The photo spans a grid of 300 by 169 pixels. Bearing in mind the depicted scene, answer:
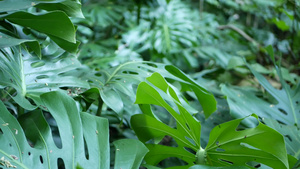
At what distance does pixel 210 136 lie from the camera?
713 millimetres

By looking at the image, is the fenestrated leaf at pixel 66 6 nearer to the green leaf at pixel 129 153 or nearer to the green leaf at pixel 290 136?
the green leaf at pixel 129 153

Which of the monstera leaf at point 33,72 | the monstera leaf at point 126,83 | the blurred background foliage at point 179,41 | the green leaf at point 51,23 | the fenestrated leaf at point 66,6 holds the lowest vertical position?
the blurred background foliage at point 179,41

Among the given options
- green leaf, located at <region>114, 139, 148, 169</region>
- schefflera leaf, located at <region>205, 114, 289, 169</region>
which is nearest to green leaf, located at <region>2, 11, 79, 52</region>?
green leaf, located at <region>114, 139, 148, 169</region>

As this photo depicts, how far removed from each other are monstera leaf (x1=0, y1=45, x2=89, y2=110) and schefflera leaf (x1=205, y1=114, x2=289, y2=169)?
0.36 m

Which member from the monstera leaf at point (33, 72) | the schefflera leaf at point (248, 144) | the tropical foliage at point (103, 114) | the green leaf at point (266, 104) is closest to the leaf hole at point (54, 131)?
the tropical foliage at point (103, 114)

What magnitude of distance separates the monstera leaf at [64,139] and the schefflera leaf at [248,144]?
0.18 metres

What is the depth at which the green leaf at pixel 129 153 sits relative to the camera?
2.23 feet

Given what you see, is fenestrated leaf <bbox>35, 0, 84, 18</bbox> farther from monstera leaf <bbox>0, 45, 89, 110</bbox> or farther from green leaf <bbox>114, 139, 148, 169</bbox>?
green leaf <bbox>114, 139, 148, 169</bbox>

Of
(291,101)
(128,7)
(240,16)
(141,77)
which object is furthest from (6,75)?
(240,16)

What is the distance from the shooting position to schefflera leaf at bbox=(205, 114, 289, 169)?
604 millimetres

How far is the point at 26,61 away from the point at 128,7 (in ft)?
4.63

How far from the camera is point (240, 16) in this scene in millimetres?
3324

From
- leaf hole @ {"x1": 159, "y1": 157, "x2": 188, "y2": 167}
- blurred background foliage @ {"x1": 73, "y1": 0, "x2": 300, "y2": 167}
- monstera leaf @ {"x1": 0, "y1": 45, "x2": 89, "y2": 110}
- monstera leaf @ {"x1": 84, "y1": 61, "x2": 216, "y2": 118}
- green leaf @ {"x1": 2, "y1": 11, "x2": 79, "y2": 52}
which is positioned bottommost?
leaf hole @ {"x1": 159, "y1": 157, "x2": 188, "y2": 167}

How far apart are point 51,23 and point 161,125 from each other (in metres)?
0.35
